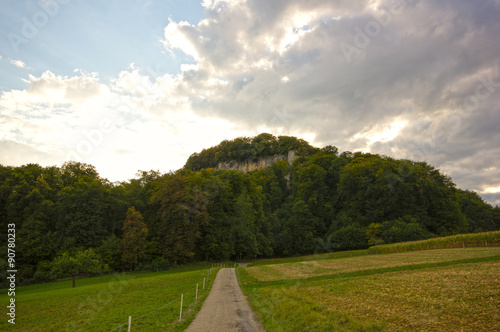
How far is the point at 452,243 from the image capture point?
5309 cm

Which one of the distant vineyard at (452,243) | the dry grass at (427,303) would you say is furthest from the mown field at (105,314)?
the distant vineyard at (452,243)

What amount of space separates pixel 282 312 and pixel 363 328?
4.84 meters

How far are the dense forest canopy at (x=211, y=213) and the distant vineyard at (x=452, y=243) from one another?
32.4 feet

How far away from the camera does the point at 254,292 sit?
22812 millimetres

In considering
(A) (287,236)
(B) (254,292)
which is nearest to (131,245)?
(B) (254,292)

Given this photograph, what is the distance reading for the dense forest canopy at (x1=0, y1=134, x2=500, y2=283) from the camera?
60.1 metres

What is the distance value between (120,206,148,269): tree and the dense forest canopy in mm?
230

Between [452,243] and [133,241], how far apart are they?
64102 mm

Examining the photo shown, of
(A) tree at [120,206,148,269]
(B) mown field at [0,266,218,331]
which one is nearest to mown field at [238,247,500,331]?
(B) mown field at [0,266,218,331]

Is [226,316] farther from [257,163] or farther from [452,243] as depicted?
[257,163]

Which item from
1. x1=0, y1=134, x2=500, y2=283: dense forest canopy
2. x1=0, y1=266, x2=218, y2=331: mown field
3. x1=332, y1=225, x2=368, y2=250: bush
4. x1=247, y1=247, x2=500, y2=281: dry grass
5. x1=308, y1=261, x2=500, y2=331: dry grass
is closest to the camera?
x1=308, y1=261, x2=500, y2=331: dry grass

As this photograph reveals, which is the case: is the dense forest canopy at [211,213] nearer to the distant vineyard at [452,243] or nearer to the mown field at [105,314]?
the distant vineyard at [452,243]

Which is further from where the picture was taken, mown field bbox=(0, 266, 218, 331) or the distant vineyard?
Result: the distant vineyard

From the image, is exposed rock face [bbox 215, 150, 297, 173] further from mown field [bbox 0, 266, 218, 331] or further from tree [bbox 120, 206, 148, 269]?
mown field [bbox 0, 266, 218, 331]
